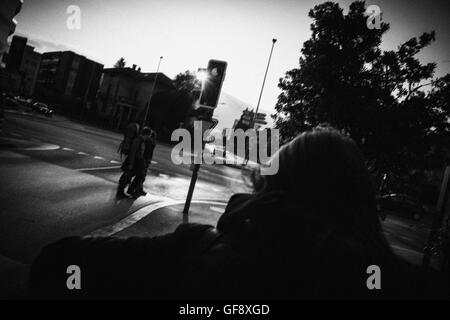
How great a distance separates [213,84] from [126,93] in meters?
50.7

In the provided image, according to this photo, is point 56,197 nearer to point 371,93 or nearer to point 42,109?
point 371,93

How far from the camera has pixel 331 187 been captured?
1.08 meters

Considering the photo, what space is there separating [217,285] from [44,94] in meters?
78.6

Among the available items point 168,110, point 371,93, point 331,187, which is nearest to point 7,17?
point 331,187

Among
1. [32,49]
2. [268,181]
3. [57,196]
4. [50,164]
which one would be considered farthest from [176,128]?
[32,49]

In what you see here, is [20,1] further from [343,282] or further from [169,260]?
[343,282]

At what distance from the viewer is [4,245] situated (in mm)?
3562

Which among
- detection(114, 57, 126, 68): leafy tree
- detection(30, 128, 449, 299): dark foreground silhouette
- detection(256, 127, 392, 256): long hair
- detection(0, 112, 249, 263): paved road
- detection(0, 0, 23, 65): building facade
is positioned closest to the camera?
detection(30, 128, 449, 299): dark foreground silhouette

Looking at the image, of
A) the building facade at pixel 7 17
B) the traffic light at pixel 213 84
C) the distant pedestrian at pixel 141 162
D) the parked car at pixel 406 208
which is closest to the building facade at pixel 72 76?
the parked car at pixel 406 208

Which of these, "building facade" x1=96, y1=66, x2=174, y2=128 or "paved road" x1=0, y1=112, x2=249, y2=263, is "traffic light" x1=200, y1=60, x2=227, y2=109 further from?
"building facade" x1=96, y1=66, x2=174, y2=128

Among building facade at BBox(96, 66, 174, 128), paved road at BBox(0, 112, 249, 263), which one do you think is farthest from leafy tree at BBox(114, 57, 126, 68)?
paved road at BBox(0, 112, 249, 263)

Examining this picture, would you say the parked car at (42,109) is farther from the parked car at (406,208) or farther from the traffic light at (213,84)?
the parked car at (406,208)

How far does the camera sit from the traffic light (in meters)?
6.73

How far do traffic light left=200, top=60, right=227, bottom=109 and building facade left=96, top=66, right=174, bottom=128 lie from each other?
1703 inches
